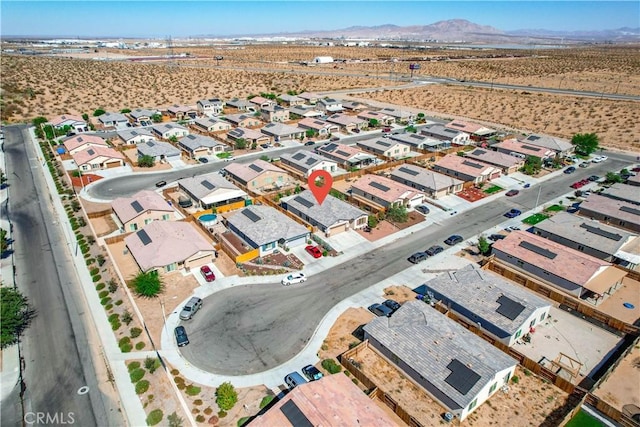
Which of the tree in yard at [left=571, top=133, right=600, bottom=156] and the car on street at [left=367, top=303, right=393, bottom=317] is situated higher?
the tree in yard at [left=571, top=133, right=600, bottom=156]

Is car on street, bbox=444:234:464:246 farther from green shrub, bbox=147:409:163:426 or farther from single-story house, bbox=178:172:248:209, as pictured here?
green shrub, bbox=147:409:163:426

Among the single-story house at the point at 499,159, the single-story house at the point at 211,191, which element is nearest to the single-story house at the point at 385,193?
the single-story house at the point at 211,191

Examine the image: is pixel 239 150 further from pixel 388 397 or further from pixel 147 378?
pixel 388 397

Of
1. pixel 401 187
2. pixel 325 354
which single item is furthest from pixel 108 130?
pixel 325 354

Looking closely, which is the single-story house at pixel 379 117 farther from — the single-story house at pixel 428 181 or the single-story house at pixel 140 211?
the single-story house at pixel 140 211

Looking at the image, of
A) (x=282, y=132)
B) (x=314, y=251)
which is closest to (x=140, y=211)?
(x=314, y=251)

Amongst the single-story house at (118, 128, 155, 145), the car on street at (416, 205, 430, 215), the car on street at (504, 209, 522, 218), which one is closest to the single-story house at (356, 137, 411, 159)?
the car on street at (416, 205, 430, 215)

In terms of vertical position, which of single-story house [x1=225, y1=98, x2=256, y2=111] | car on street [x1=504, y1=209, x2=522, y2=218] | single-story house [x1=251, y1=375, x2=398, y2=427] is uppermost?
single-story house [x1=225, y1=98, x2=256, y2=111]
